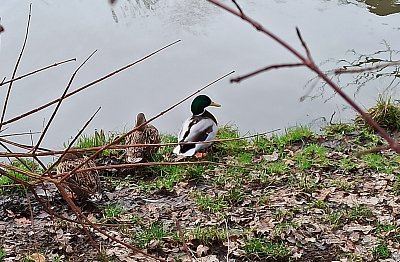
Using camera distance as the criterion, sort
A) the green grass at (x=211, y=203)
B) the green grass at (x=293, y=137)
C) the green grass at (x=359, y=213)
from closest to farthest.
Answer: the green grass at (x=359, y=213)
the green grass at (x=211, y=203)
the green grass at (x=293, y=137)

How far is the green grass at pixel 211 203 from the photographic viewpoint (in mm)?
4082

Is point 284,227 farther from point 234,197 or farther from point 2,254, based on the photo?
point 2,254

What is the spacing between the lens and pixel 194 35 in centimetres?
707

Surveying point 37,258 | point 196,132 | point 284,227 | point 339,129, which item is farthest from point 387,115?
point 37,258

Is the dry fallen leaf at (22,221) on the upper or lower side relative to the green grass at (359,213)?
upper

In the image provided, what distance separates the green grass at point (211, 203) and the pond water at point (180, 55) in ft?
4.66

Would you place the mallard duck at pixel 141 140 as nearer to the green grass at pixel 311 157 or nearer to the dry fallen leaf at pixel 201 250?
the green grass at pixel 311 157

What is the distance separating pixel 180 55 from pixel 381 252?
3.70 meters

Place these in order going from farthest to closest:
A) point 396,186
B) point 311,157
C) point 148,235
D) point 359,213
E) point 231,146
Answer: point 231,146
point 311,157
point 396,186
point 359,213
point 148,235

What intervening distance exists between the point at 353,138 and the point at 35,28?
3941mm

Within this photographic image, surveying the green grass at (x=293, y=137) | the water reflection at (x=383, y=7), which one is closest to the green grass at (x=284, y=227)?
the green grass at (x=293, y=137)

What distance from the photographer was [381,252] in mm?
3547

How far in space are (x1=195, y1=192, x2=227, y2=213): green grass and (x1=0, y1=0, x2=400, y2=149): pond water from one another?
1.42 meters

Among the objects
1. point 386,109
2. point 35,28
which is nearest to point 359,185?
point 386,109
